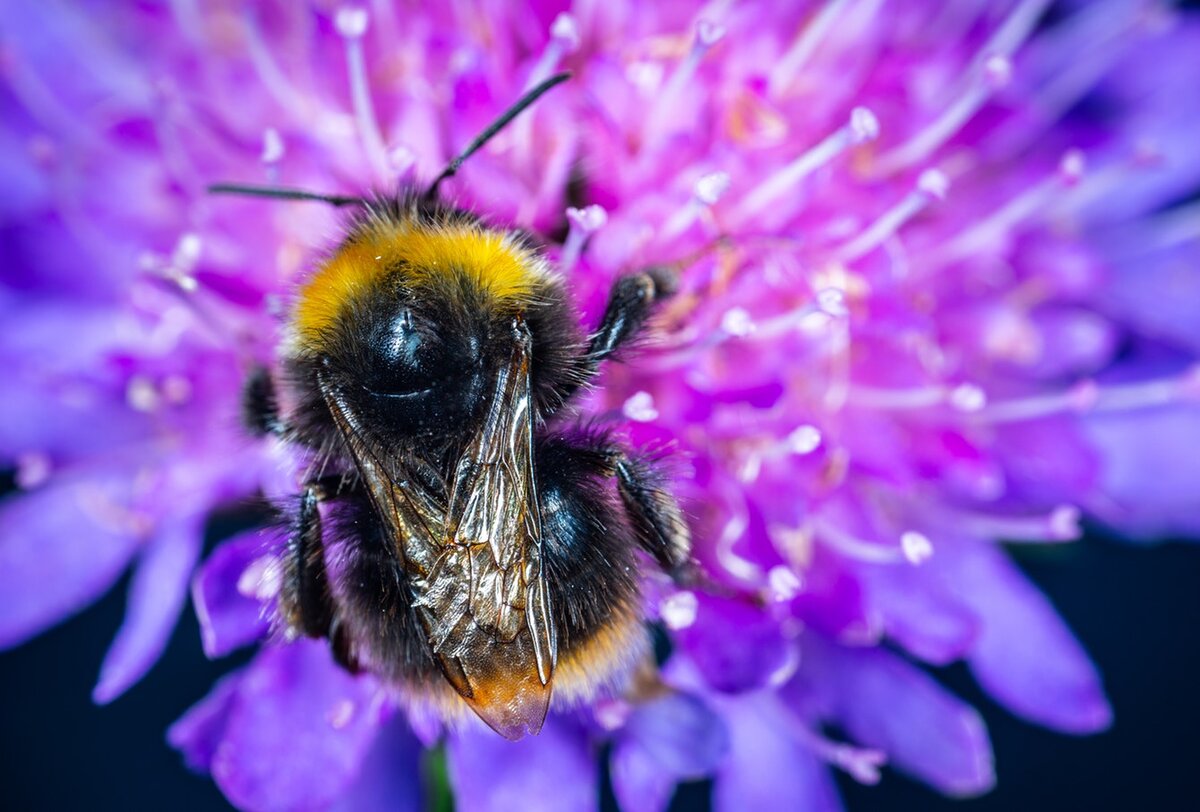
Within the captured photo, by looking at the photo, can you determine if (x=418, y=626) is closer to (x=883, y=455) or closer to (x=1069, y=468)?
(x=883, y=455)

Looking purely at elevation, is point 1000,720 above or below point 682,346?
below

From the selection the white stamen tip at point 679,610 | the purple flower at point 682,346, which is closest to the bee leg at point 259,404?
the purple flower at point 682,346

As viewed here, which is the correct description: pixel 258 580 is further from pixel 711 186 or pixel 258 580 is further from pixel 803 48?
pixel 803 48

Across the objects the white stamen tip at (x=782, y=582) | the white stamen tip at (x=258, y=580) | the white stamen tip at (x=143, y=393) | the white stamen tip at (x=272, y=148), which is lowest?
the white stamen tip at (x=782, y=582)

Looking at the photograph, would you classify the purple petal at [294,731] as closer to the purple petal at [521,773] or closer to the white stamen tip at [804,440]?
the purple petal at [521,773]

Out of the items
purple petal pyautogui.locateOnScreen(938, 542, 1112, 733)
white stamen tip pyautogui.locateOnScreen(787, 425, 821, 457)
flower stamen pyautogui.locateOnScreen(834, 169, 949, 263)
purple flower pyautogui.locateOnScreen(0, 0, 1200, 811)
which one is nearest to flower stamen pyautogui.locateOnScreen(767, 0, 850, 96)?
purple flower pyautogui.locateOnScreen(0, 0, 1200, 811)

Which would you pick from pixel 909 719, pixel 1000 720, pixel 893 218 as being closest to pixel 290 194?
pixel 893 218
